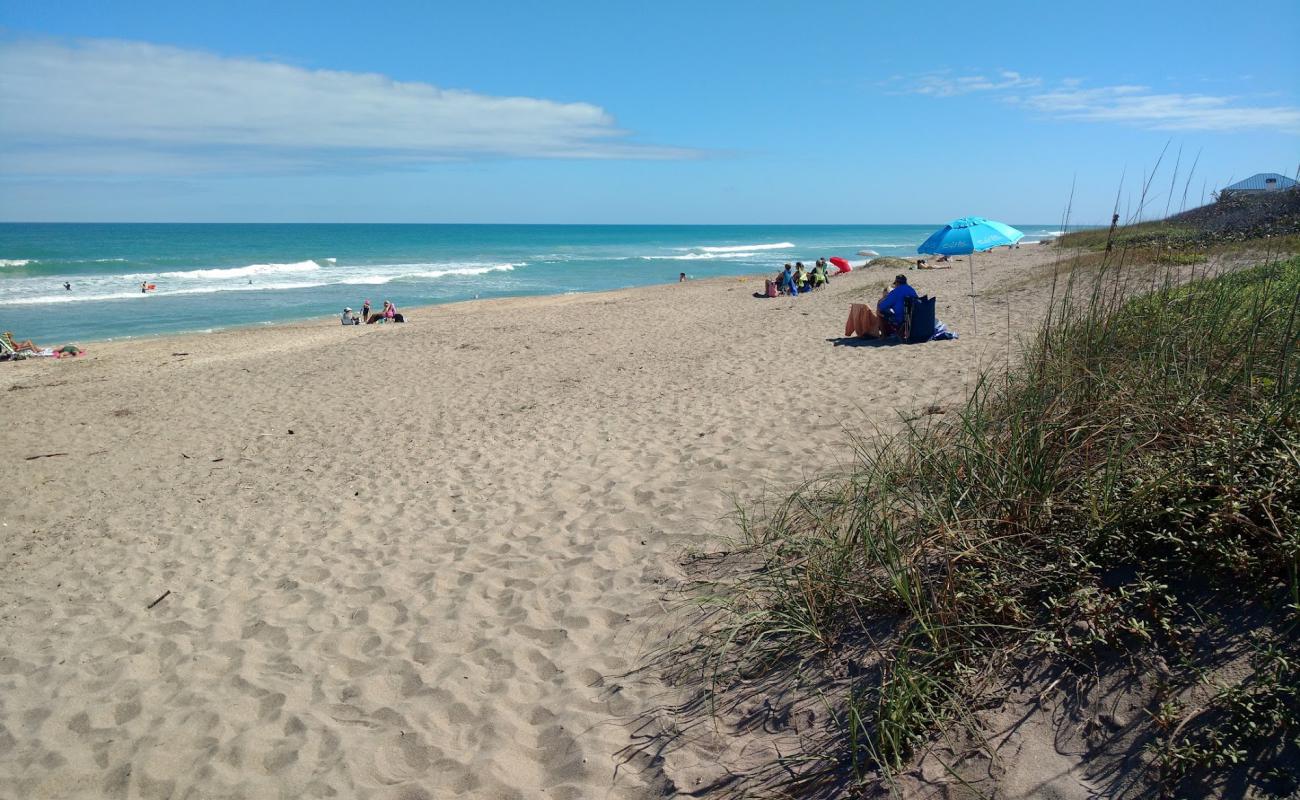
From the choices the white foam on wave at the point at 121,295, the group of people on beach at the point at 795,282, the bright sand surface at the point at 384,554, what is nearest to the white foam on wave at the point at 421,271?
the white foam on wave at the point at 121,295

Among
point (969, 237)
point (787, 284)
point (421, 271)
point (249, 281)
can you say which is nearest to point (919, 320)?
point (969, 237)

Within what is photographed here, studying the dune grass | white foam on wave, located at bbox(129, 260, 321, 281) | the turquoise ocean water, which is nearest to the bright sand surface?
the dune grass

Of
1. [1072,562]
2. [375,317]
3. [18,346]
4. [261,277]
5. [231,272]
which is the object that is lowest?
[261,277]

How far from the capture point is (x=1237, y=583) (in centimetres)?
231

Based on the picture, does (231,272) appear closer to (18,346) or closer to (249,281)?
(249,281)

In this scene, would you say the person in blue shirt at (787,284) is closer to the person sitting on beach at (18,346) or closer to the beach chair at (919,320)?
the beach chair at (919,320)

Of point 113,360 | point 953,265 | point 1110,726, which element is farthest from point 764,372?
point 953,265

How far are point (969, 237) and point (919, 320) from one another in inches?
47.0

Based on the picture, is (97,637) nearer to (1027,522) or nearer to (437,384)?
(1027,522)

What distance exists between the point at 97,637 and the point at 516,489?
101 inches

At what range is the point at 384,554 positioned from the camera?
15.4 feet

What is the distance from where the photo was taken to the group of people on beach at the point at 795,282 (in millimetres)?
19578

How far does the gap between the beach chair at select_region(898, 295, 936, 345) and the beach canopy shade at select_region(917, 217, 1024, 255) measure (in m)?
0.66

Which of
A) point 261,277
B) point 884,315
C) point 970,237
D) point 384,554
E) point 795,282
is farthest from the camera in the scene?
point 261,277
